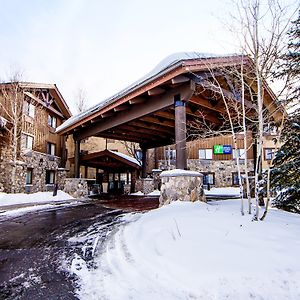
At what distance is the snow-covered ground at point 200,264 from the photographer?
2.19 m

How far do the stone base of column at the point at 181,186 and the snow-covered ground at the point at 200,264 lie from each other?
254 cm

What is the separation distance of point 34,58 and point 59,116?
15.8ft

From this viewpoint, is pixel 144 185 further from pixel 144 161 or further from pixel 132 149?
pixel 132 149

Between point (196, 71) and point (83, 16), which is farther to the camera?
point (83, 16)

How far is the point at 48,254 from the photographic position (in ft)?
11.3

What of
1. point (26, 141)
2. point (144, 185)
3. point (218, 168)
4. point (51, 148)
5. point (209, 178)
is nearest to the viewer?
point (26, 141)

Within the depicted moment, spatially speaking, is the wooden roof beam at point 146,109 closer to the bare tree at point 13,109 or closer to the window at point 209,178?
the bare tree at point 13,109

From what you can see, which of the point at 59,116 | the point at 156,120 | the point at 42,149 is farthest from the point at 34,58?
the point at 156,120

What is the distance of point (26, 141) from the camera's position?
15578 millimetres

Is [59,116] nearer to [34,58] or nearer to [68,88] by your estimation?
[34,58]

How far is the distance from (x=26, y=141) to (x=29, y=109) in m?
2.26

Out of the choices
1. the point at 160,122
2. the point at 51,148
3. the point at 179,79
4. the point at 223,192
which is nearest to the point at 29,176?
the point at 51,148

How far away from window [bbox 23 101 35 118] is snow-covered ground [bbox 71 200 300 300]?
567 inches

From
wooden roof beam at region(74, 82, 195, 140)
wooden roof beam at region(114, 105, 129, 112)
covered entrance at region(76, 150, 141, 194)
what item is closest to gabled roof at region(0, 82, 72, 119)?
covered entrance at region(76, 150, 141, 194)
